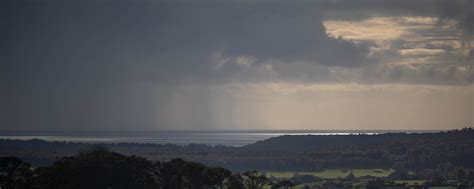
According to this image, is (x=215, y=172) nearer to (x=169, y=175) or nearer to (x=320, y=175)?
(x=169, y=175)

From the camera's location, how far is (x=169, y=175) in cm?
10069

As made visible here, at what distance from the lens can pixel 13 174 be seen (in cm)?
8869

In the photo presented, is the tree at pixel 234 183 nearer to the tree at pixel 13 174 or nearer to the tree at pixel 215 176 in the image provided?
the tree at pixel 215 176

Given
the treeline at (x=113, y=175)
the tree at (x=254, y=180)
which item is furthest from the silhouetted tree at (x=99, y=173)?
the tree at (x=254, y=180)

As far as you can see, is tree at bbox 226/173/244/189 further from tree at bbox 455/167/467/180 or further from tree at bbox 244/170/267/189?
tree at bbox 455/167/467/180

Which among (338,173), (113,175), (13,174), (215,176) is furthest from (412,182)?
(13,174)

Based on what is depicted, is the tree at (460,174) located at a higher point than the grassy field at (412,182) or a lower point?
higher

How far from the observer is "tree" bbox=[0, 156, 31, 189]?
285 ft

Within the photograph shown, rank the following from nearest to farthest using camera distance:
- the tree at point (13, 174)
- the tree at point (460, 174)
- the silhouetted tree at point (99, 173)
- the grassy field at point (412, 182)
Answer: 1. the tree at point (13, 174)
2. the silhouetted tree at point (99, 173)
3. the grassy field at point (412, 182)
4. the tree at point (460, 174)

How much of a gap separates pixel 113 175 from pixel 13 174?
35.5 ft

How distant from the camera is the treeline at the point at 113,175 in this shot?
290 ft

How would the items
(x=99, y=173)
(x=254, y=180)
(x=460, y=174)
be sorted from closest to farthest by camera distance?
1. (x=99, y=173)
2. (x=254, y=180)
3. (x=460, y=174)

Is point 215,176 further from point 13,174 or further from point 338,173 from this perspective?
point 338,173

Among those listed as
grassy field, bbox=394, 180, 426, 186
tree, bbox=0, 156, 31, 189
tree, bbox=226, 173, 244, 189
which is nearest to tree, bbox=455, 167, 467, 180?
grassy field, bbox=394, 180, 426, 186
